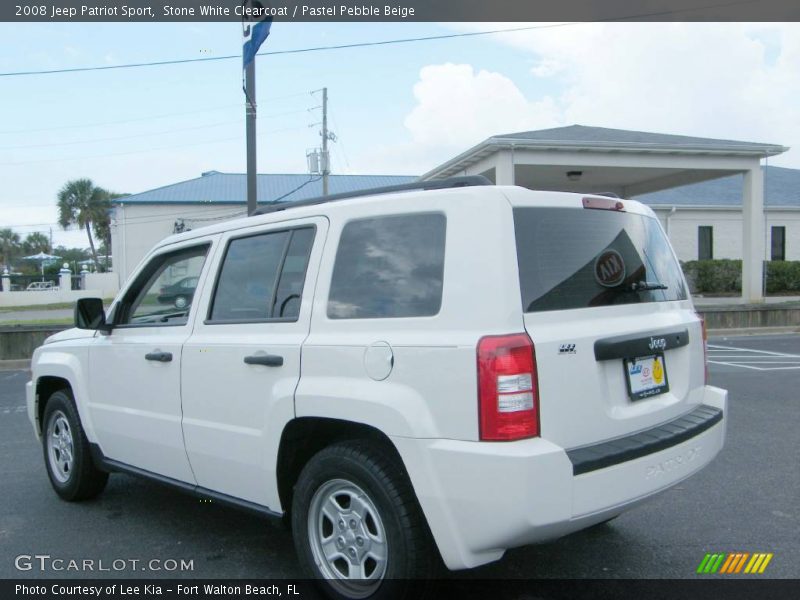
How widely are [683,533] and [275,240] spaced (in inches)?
117

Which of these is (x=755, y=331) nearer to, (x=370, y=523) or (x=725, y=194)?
(x=725, y=194)

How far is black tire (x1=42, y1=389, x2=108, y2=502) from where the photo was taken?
496 centimetres

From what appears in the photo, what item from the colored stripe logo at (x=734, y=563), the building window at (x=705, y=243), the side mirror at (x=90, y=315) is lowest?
Answer: the colored stripe logo at (x=734, y=563)

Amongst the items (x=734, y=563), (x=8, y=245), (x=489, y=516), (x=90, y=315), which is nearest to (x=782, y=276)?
(x=734, y=563)

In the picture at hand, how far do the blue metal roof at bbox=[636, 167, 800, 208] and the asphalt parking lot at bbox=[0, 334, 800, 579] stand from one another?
2526 cm

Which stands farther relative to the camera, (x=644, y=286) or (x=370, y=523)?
(x=644, y=286)

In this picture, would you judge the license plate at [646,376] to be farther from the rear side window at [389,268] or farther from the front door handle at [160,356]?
the front door handle at [160,356]

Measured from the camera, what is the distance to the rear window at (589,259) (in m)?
3.01

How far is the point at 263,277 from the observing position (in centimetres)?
381

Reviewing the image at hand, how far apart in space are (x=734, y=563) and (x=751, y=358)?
996 centimetres

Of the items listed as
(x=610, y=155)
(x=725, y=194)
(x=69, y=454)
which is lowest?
(x=69, y=454)

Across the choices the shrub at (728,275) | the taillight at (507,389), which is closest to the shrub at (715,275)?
the shrub at (728,275)

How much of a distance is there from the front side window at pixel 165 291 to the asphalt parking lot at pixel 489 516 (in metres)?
1.34

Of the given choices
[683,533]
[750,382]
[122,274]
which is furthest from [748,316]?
[122,274]
